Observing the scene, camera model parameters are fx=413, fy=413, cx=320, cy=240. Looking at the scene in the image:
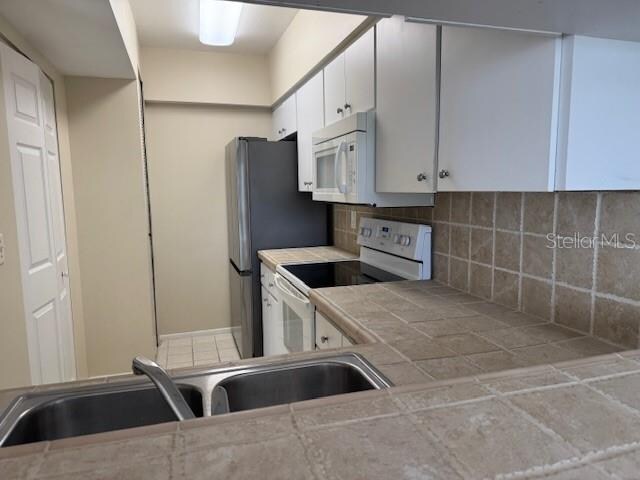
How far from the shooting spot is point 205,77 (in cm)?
371

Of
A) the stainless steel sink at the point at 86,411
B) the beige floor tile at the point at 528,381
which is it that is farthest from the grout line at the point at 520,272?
the stainless steel sink at the point at 86,411

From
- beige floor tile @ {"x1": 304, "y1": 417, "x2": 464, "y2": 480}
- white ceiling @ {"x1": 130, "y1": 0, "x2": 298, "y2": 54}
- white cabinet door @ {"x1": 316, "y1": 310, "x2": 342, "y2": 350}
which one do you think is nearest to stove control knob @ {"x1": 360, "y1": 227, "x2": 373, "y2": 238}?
white cabinet door @ {"x1": 316, "y1": 310, "x2": 342, "y2": 350}

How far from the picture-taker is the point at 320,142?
2383 mm

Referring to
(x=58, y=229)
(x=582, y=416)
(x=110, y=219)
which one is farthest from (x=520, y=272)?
(x=110, y=219)

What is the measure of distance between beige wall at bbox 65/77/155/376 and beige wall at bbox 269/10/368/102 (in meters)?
1.13

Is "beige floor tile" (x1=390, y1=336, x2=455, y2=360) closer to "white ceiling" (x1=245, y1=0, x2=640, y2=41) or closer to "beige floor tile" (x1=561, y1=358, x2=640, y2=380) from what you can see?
"beige floor tile" (x1=561, y1=358, x2=640, y2=380)

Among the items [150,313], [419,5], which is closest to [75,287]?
[150,313]

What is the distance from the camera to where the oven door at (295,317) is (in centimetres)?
193

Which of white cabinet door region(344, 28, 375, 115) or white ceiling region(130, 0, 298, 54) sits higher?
white ceiling region(130, 0, 298, 54)

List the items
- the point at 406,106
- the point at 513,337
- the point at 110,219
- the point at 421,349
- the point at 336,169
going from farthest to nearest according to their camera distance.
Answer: the point at 110,219
the point at 336,169
the point at 406,106
the point at 513,337
the point at 421,349

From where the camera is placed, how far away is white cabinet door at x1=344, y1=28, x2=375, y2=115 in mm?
1899

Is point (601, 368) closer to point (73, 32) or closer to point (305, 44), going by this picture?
point (73, 32)

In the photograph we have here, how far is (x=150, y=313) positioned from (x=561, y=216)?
8.97 ft

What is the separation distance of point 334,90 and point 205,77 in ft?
6.06
